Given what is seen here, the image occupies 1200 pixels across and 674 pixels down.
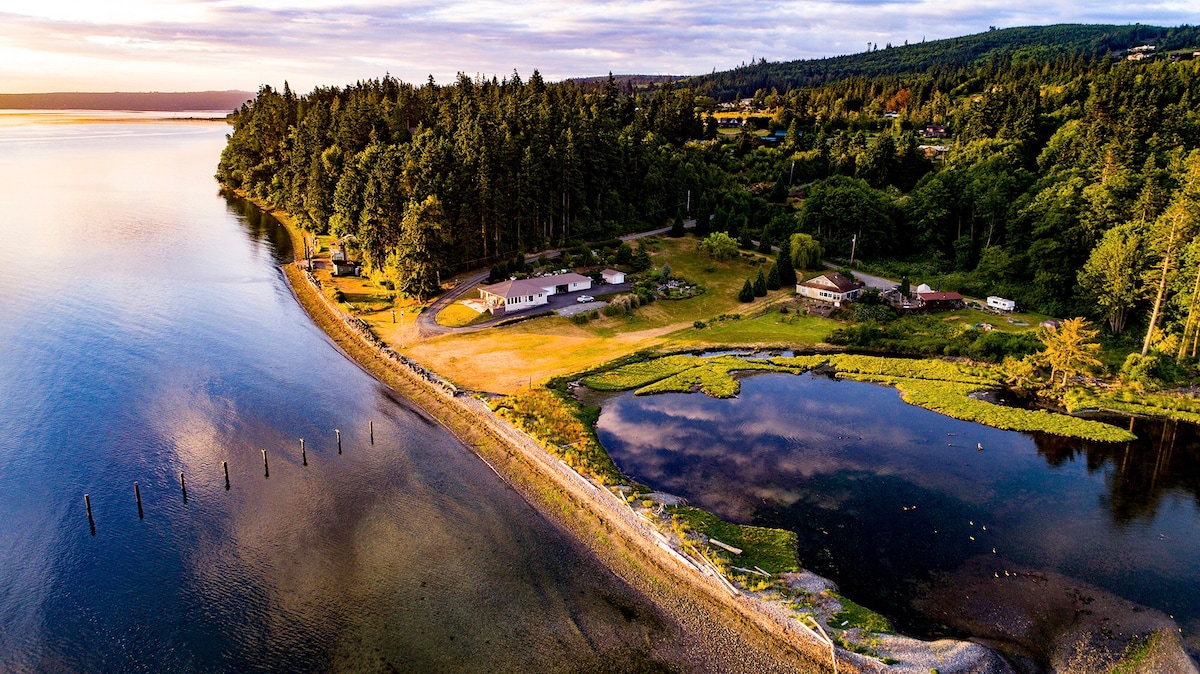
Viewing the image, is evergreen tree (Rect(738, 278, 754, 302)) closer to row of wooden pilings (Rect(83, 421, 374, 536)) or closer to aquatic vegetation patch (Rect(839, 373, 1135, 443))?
aquatic vegetation patch (Rect(839, 373, 1135, 443))

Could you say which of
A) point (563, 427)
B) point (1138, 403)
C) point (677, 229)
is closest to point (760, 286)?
point (677, 229)

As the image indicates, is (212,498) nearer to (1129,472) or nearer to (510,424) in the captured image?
(510,424)

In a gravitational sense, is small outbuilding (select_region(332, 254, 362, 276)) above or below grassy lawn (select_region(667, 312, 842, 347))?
above

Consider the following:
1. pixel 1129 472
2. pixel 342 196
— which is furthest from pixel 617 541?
pixel 342 196

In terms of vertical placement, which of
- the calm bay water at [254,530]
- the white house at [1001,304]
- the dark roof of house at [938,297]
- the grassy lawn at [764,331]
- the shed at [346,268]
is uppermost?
the shed at [346,268]

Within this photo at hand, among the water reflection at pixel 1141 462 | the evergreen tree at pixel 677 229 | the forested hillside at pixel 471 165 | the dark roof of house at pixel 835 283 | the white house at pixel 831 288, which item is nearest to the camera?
the water reflection at pixel 1141 462

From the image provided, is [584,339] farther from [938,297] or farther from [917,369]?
[938,297]

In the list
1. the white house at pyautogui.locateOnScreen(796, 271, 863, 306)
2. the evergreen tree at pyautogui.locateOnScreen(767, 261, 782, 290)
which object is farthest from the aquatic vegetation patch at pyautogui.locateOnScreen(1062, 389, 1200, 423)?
the evergreen tree at pyautogui.locateOnScreen(767, 261, 782, 290)

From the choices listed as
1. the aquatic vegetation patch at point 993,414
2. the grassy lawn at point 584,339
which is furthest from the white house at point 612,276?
the aquatic vegetation patch at point 993,414

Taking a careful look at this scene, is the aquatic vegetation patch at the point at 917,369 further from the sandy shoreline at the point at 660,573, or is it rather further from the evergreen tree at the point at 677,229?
the evergreen tree at the point at 677,229
